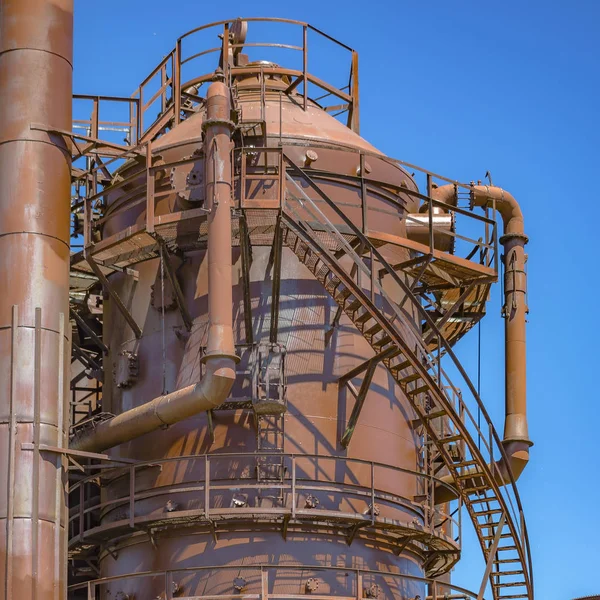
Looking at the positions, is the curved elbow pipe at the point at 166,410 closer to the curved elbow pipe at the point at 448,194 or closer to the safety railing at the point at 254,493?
the safety railing at the point at 254,493

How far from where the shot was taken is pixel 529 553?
106 feet

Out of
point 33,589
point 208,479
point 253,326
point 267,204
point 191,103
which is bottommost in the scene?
point 33,589

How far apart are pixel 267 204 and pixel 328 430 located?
15.1ft

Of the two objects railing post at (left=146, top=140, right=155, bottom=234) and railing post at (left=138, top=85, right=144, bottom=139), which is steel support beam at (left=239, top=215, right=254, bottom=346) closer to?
railing post at (left=146, top=140, right=155, bottom=234)

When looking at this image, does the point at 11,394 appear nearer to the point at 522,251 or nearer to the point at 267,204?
the point at 267,204

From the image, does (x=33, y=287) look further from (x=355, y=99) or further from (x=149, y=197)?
(x=355, y=99)

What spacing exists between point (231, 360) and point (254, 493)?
289 centimetres

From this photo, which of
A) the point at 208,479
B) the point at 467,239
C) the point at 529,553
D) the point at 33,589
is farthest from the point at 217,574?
the point at 467,239

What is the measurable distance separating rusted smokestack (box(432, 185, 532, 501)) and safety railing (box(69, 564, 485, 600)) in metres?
4.89

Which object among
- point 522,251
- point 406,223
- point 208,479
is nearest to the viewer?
point 208,479

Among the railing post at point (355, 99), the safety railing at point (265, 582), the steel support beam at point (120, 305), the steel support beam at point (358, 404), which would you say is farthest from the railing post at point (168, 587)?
the railing post at point (355, 99)

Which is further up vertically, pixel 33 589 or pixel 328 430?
pixel 328 430

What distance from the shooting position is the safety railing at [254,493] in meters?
29.4

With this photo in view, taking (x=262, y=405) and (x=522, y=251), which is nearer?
(x=262, y=405)
